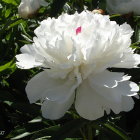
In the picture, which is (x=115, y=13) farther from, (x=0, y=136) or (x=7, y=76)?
(x=0, y=136)

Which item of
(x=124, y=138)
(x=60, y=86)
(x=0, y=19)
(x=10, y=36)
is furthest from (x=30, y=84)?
(x=0, y=19)

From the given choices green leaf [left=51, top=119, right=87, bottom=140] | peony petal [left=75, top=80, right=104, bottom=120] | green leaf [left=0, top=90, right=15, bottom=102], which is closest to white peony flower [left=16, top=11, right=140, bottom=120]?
peony petal [left=75, top=80, right=104, bottom=120]

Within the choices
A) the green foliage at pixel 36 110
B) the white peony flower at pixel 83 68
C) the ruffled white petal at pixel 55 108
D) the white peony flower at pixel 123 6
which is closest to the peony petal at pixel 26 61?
the white peony flower at pixel 83 68

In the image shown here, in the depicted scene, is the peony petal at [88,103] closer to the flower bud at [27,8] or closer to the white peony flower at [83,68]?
the white peony flower at [83,68]

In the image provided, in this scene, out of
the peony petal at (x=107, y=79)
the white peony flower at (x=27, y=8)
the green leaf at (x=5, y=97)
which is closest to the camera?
the peony petal at (x=107, y=79)

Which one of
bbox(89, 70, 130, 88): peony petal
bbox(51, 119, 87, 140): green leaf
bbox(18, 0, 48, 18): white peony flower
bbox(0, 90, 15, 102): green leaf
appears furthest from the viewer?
bbox(18, 0, 48, 18): white peony flower

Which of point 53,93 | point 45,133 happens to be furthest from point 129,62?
point 45,133

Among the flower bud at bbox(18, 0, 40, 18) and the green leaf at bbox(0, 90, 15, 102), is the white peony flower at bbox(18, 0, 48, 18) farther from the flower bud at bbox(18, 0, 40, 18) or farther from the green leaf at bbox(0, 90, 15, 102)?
the green leaf at bbox(0, 90, 15, 102)

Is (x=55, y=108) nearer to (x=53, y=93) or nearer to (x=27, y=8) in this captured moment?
(x=53, y=93)
